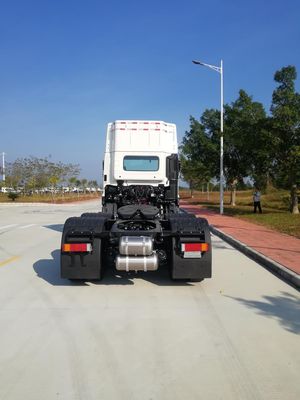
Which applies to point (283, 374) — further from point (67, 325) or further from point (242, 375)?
point (67, 325)

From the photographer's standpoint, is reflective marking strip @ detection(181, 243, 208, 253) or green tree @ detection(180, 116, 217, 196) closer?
reflective marking strip @ detection(181, 243, 208, 253)

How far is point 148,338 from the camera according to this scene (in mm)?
4777

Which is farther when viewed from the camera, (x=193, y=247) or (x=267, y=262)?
(x=267, y=262)

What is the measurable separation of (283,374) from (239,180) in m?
33.9

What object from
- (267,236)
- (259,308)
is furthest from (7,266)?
(267,236)

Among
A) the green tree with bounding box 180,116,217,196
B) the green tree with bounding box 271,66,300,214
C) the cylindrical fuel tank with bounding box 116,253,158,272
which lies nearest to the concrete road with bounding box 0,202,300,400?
the cylindrical fuel tank with bounding box 116,253,158,272

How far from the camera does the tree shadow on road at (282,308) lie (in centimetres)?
532

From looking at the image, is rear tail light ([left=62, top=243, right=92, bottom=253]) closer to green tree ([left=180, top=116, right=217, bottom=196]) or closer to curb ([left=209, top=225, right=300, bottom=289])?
curb ([left=209, top=225, right=300, bottom=289])

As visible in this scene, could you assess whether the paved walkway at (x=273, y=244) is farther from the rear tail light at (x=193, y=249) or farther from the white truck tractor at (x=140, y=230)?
the white truck tractor at (x=140, y=230)

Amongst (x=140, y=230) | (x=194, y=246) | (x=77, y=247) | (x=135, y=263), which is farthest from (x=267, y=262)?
(x=77, y=247)

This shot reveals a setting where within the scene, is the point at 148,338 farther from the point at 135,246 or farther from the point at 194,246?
the point at 194,246

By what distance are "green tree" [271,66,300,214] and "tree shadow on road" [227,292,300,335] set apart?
51.8 feet

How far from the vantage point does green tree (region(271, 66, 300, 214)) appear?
21.8m

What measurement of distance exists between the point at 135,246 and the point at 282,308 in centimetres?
235
